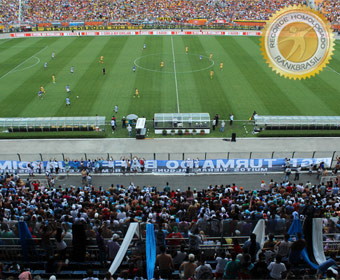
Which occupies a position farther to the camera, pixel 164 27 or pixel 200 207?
pixel 164 27

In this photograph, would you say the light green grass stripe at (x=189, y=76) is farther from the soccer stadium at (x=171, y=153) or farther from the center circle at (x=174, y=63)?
the soccer stadium at (x=171, y=153)

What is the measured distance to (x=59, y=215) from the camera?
15484 millimetres

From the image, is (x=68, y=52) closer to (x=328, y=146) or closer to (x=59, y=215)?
(x=328, y=146)

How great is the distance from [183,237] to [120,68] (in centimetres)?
4000

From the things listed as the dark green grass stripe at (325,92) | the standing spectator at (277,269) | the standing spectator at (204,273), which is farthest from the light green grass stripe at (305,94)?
the standing spectator at (204,273)

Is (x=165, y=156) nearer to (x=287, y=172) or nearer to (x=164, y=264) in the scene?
(x=287, y=172)

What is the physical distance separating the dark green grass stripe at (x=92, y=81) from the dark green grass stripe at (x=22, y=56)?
11160 mm

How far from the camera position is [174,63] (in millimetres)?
52750

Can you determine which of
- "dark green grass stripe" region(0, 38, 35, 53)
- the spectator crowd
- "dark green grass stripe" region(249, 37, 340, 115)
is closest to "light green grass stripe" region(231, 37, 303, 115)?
"dark green grass stripe" region(249, 37, 340, 115)

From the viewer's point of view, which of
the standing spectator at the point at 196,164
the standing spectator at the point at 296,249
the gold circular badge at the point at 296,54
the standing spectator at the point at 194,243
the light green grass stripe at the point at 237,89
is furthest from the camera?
the light green grass stripe at the point at 237,89

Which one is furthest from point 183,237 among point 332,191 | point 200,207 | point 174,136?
point 174,136

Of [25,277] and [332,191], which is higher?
[25,277]

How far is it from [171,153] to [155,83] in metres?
17.9

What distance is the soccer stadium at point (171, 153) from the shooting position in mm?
12492
